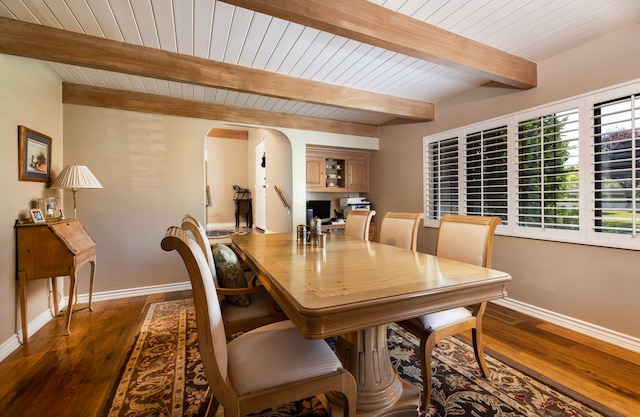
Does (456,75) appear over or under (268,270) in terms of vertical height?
over

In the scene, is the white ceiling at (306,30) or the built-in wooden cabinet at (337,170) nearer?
→ the white ceiling at (306,30)

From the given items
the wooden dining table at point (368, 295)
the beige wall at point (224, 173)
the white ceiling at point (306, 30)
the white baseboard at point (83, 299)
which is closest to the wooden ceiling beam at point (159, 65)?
the white ceiling at point (306, 30)

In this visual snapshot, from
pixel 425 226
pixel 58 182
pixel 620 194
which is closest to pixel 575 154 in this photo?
pixel 620 194

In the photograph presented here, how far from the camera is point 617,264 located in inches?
86.6

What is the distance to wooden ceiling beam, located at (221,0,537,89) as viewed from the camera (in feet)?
5.41

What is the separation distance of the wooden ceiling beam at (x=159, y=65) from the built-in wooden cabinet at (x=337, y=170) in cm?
152

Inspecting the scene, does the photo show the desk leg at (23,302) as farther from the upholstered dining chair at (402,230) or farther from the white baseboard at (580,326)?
the white baseboard at (580,326)

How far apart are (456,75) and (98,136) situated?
13.3 ft

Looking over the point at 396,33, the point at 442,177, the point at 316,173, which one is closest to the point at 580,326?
the point at 442,177

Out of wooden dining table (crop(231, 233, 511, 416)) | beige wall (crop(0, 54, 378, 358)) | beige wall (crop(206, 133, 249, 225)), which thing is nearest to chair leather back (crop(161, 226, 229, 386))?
wooden dining table (crop(231, 233, 511, 416))

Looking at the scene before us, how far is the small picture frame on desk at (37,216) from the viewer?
7.77ft

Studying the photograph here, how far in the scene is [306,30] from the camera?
6.98ft

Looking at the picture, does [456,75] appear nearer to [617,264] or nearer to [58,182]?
[617,264]

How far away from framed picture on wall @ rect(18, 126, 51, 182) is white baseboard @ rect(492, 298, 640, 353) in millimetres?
4710
